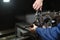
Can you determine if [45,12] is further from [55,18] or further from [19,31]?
[19,31]

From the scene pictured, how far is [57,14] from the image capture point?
1.82m

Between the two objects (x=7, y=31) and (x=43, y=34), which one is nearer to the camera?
(x=43, y=34)

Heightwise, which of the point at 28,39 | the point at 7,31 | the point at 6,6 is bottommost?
the point at 28,39

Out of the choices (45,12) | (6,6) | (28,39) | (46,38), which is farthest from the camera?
(45,12)

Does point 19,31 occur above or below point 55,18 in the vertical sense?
below

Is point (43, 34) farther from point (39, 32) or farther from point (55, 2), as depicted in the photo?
point (55, 2)

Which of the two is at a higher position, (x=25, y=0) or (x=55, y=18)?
(x=25, y=0)

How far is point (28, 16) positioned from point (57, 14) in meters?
0.43

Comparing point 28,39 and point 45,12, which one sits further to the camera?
point 45,12

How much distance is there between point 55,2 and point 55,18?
0.71ft

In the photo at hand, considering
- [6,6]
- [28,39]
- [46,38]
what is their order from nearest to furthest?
[46,38], [6,6], [28,39]

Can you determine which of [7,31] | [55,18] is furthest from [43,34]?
[55,18]

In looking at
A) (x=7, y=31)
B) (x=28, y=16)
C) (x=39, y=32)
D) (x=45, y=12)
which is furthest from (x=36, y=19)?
(x=39, y=32)

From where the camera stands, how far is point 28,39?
1.60m
